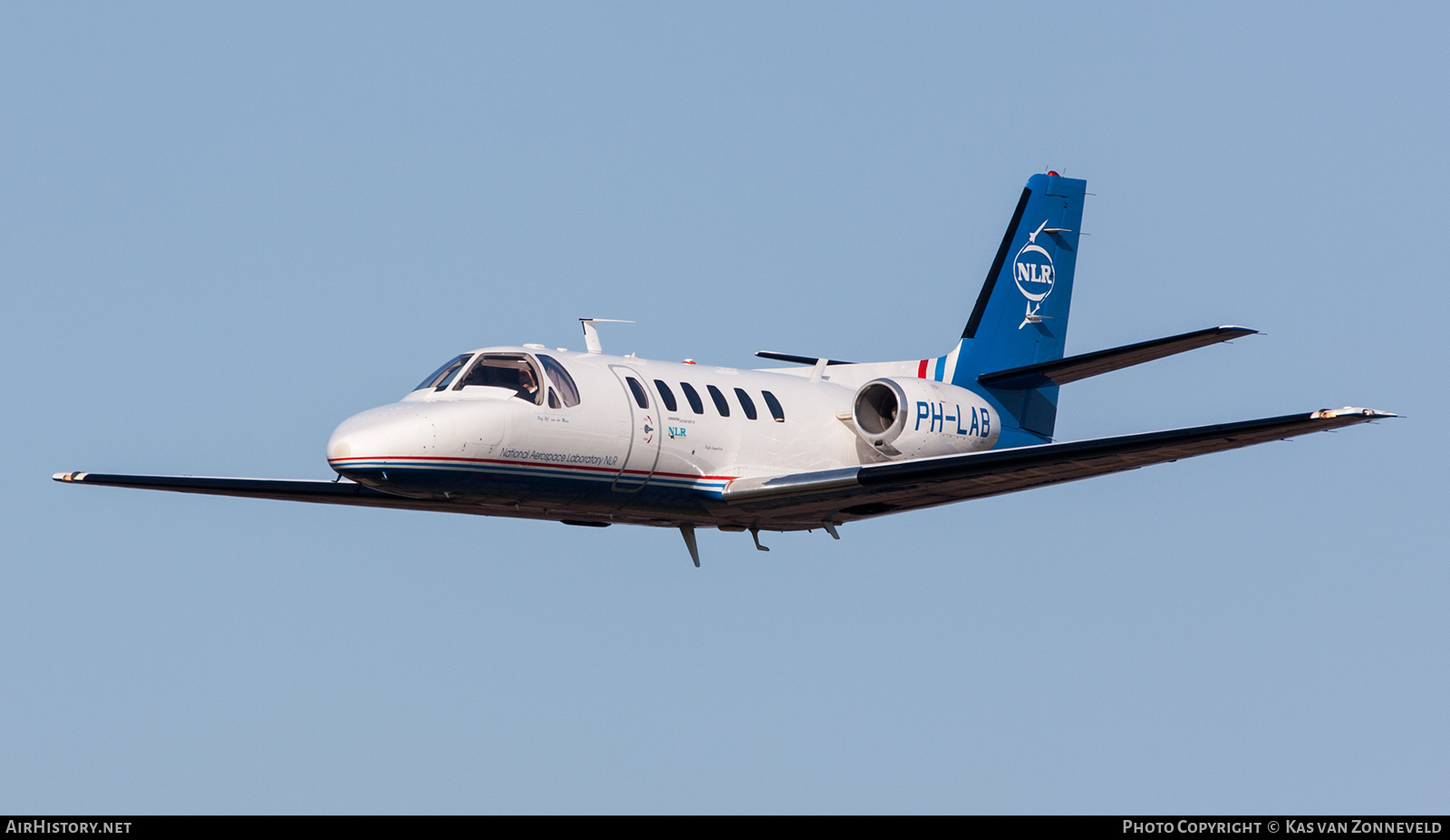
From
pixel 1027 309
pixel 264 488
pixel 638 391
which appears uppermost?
pixel 1027 309

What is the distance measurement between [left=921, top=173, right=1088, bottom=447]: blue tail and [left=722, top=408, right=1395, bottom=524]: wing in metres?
3.69

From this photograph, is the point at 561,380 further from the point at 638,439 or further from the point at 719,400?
the point at 719,400

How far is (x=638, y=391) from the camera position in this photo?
23922 millimetres

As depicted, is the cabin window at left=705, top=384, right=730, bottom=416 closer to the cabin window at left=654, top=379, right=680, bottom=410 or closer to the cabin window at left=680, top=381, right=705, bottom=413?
the cabin window at left=680, top=381, right=705, bottom=413

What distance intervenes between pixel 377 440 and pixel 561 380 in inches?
103

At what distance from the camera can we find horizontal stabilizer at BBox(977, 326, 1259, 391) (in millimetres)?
23297

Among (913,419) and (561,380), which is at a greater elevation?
(561,380)

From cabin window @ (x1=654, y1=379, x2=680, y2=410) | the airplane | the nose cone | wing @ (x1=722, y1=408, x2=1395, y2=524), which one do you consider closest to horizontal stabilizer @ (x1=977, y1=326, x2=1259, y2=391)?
the airplane

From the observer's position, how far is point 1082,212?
31125 millimetres

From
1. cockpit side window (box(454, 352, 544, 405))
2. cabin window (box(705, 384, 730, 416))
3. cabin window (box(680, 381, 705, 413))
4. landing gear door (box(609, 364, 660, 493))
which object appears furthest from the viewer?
cabin window (box(705, 384, 730, 416))

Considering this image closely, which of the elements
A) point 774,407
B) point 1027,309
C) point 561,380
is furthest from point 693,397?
point 1027,309

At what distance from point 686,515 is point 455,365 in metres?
3.87
